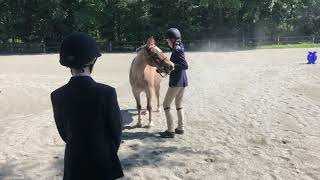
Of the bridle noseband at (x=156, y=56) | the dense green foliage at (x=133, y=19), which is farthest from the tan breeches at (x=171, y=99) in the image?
the dense green foliage at (x=133, y=19)

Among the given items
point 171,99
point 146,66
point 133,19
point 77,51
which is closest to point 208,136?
point 171,99

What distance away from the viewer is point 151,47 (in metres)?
7.27

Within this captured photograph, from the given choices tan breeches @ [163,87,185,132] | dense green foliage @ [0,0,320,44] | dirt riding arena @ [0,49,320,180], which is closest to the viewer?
dirt riding arena @ [0,49,320,180]

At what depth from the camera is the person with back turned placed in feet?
9.61

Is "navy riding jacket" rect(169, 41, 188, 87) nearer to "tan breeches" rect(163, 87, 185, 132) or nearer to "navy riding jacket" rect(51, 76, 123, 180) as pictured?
"tan breeches" rect(163, 87, 185, 132)

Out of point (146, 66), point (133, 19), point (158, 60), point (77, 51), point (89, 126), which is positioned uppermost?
point (133, 19)

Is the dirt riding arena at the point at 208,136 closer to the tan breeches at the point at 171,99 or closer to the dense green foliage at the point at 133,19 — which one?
the tan breeches at the point at 171,99

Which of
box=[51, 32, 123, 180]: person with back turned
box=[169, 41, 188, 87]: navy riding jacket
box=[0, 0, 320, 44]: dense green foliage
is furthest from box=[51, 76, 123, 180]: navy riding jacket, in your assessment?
box=[0, 0, 320, 44]: dense green foliage

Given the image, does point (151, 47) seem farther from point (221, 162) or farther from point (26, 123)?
point (26, 123)

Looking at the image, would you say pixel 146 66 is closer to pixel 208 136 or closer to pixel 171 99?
pixel 171 99

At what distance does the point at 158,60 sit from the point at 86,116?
13.8 feet

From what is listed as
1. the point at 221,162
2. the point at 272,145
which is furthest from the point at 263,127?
the point at 221,162

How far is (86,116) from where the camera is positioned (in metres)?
2.97

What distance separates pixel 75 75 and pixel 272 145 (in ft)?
15.2
